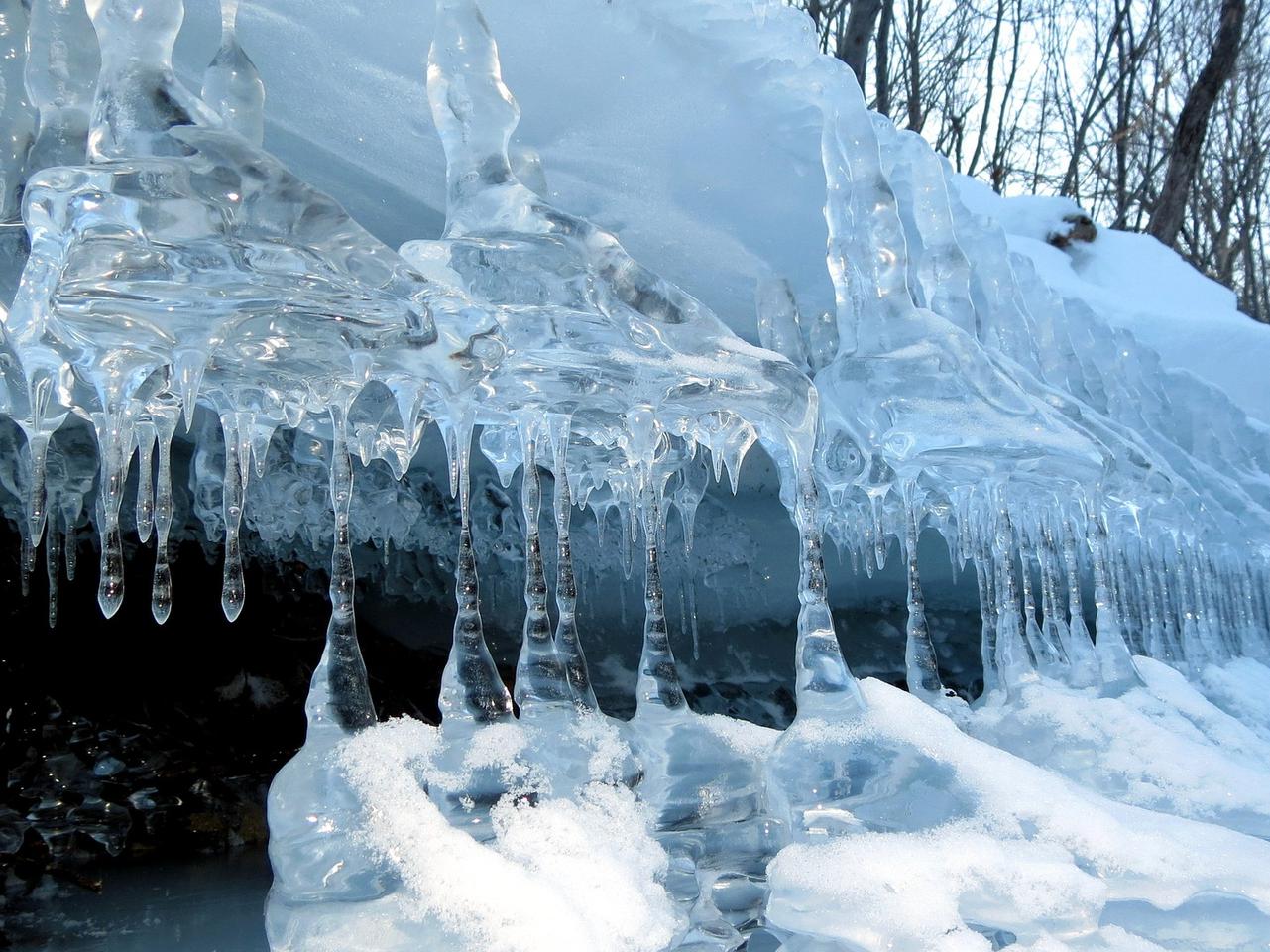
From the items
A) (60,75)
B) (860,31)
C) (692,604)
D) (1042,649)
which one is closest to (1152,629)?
(1042,649)

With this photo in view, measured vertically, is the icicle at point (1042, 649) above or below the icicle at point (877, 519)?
below

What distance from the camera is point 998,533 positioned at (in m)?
3.22

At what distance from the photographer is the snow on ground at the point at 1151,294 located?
521 centimetres

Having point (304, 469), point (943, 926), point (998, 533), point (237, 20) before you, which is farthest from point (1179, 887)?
point (304, 469)

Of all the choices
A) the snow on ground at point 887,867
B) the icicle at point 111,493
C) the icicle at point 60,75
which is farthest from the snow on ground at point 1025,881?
the icicle at point 60,75

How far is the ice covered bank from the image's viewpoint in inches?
54.7

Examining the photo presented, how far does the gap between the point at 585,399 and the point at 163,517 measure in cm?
90

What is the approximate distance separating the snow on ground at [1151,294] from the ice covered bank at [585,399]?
90.9 inches

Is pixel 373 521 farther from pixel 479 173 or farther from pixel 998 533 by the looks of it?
pixel 479 173

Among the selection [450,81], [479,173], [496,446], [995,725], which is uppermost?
[450,81]

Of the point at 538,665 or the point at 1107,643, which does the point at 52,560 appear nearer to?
the point at 538,665

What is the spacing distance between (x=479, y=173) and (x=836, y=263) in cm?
110

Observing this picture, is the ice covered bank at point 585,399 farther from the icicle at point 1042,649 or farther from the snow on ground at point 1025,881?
the icicle at point 1042,649

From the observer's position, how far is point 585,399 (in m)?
2.15
